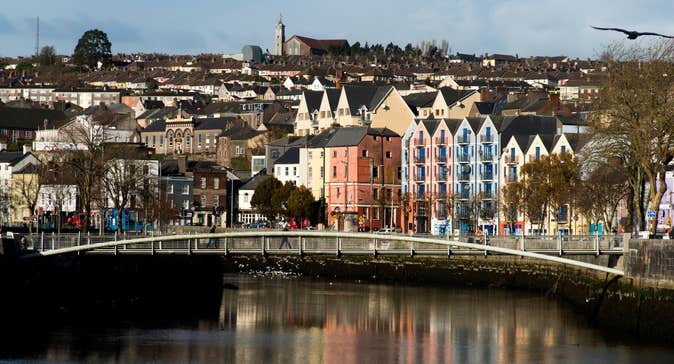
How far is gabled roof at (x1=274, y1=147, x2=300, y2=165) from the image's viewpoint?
125750 millimetres

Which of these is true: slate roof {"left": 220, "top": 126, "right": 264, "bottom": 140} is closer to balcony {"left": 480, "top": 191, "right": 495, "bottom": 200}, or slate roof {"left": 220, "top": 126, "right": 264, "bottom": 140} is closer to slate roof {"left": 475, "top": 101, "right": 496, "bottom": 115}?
slate roof {"left": 475, "top": 101, "right": 496, "bottom": 115}

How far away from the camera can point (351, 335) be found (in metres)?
54.6

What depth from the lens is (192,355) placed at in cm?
4888

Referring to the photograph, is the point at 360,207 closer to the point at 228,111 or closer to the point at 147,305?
the point at 147,305

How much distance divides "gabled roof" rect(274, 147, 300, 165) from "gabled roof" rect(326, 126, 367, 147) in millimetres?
7703

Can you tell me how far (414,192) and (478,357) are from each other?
199 feet

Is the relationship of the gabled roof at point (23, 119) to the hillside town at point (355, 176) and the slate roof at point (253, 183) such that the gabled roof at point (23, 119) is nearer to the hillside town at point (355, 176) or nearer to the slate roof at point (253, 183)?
the hillside town at point (355, 176)

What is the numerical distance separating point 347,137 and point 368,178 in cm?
416

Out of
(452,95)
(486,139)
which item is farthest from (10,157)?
(486,139)

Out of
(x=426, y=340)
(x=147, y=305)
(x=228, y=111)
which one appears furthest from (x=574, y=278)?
(x=228, y=111)

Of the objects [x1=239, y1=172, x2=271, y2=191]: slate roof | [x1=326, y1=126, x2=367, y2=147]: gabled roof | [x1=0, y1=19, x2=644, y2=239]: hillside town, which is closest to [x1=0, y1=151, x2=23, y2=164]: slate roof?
[x1=0, y1=19, x2=644, y2=239]: hillside town

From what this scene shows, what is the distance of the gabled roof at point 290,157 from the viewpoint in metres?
126

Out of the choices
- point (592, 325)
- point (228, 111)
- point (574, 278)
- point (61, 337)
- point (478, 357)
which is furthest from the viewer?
point (228, 111)

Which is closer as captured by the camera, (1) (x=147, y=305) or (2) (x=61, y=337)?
(2) (x=61, y=337)
